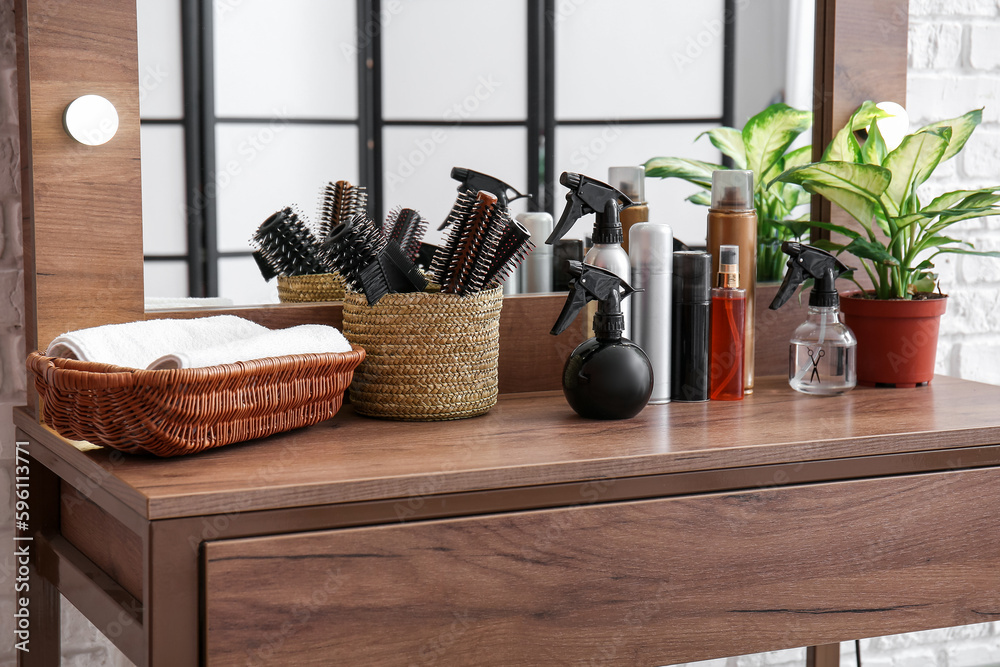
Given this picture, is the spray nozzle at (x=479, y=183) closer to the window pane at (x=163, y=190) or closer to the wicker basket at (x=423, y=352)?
the wicker basket at (x=423, y=352)

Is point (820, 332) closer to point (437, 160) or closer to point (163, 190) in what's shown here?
point (437, 160)

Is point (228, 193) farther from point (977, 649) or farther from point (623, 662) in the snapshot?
point (977, 649)

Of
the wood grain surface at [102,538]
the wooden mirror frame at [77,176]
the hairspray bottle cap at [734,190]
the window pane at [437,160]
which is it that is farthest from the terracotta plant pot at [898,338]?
the wood grain surface at [102,538]

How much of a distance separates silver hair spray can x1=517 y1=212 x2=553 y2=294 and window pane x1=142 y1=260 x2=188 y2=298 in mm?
Answer: 403

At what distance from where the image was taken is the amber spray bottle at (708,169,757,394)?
44.9 inches

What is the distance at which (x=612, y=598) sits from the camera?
84 centimetres

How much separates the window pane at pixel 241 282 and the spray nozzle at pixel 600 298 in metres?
0.36

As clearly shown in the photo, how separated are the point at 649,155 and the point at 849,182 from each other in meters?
0.26

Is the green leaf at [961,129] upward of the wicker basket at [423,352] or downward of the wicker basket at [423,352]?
upward

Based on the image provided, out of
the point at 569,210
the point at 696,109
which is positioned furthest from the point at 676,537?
the point at 696,109

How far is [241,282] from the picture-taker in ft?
3.60

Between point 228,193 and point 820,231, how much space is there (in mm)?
805

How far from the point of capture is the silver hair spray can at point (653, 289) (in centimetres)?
107

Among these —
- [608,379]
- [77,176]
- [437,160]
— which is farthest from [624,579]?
[77,176]
